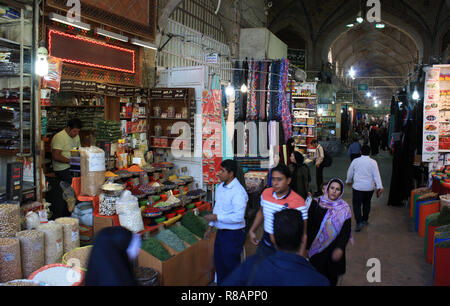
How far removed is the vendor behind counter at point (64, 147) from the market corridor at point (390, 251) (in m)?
3.85

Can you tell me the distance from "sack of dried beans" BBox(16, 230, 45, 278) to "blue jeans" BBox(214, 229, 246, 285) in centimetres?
153

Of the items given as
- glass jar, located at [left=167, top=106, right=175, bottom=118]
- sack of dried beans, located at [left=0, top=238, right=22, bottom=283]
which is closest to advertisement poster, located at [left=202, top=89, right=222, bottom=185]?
glass jar, located at [left=167, top=106, right=175, bottom=118]

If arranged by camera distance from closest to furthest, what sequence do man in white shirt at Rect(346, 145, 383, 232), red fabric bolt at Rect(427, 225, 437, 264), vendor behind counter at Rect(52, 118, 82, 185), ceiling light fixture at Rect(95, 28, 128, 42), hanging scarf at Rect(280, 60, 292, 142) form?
red fabric bolt at Rect(427, 225, 437, 264) < vendor behind counter at Rect(52, 118, 82, 185) < ceiling light fixture at Rect(95, 28, 128, 42) < man in white shirt at Rect(346, 145, 383, 232) < hanging scarf at Rect(280, 60, 292, 142)

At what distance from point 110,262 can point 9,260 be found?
5.50 feet

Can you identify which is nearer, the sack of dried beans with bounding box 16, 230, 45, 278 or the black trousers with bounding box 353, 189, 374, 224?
the sack of dried beans with bounding box 16, 230, 45, 278

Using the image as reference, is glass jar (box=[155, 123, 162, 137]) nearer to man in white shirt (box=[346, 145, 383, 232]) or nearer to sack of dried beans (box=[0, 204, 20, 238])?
man in white shirt (box=[346, 145, 383, 232])

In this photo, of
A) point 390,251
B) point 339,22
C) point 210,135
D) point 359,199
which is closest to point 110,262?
point 390,251

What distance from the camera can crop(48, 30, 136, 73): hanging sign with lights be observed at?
18.3 feet

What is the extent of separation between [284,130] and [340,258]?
4.89 metres

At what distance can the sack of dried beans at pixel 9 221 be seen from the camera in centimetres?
329

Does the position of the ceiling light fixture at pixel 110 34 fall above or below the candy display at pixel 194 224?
above

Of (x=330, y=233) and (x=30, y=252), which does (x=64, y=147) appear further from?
(x=330, y=233)

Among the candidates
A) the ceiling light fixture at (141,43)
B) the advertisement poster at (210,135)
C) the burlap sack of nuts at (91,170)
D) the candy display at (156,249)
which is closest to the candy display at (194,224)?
the candy display at (156,249)

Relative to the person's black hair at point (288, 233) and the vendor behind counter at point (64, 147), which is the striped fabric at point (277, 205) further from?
the vendor behind counter at point (64, 147)
